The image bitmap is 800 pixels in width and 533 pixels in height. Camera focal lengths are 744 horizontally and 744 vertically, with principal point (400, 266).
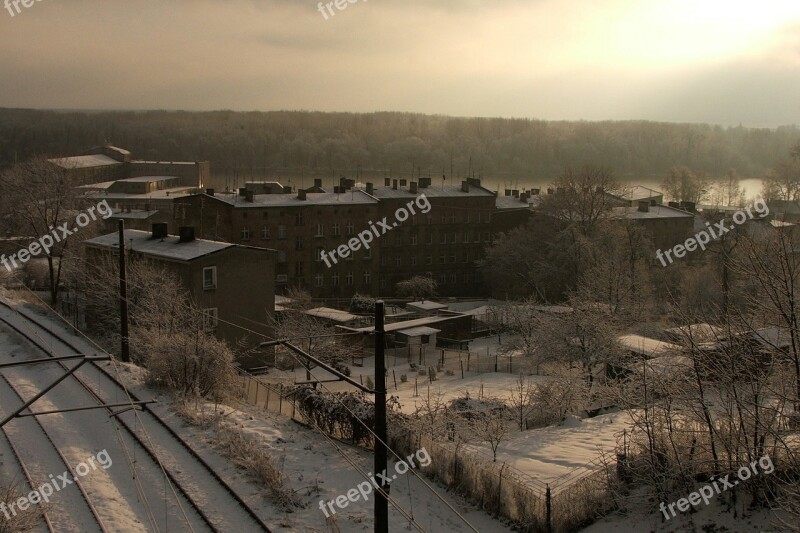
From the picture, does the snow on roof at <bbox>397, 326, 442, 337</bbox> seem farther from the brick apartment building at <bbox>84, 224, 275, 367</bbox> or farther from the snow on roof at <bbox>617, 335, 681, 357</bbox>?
the snow on roof at <bbox>617, 335, 681, 357</bbox>

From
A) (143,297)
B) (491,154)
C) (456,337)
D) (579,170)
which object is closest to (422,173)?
(491,154)

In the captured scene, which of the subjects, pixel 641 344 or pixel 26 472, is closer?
pixel 26 472

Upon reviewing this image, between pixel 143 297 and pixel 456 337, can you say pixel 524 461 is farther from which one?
pixel 456 337

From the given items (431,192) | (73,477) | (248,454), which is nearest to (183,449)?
(248,454)

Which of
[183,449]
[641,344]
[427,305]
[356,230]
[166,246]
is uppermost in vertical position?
[166,246]

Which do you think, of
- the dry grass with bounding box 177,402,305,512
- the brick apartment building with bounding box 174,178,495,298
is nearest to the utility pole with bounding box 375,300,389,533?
the dry grass with bounding box 177,402,305,512

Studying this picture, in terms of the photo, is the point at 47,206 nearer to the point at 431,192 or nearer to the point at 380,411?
the point at 431,192
